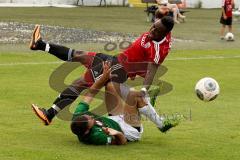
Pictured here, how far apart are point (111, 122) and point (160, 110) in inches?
120

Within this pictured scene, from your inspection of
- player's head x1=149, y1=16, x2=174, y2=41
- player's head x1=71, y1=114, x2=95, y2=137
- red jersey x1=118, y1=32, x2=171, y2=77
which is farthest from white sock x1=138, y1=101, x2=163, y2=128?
player's head x1=149, y1=16, x2=174, y2=41

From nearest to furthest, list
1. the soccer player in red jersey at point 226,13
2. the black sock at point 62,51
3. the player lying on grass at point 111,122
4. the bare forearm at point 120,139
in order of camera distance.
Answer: the player lying on grass at point 111,122
the bare forearm at point 120,139
the black sock at point 62,51
the soccer player in red jersey at point 226,13

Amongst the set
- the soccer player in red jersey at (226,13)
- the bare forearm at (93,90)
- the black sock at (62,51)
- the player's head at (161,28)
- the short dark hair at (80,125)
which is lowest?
the soccer player in red jersey at (226,13)

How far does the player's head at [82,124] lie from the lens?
9.70 metres

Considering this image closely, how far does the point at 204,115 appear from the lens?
498 inches

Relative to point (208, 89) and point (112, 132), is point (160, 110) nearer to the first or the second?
point (208, 89)

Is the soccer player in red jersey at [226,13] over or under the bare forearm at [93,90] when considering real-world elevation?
under

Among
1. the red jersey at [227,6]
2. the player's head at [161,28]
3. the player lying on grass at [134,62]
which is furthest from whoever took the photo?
the red jersey at [227,6]

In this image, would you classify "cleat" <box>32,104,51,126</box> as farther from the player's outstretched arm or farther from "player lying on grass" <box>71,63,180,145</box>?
the player's outstretched arm

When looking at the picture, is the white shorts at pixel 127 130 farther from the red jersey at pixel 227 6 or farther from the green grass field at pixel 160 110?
the red jersey at pixel 227 6

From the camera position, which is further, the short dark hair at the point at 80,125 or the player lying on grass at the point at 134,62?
the player lying on grass at the point at 134,62

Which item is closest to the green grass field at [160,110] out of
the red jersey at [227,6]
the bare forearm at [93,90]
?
the bare forearm at [93,90]

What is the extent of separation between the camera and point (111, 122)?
1013 centimetres

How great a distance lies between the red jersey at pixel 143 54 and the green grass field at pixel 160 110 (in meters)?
1.05
